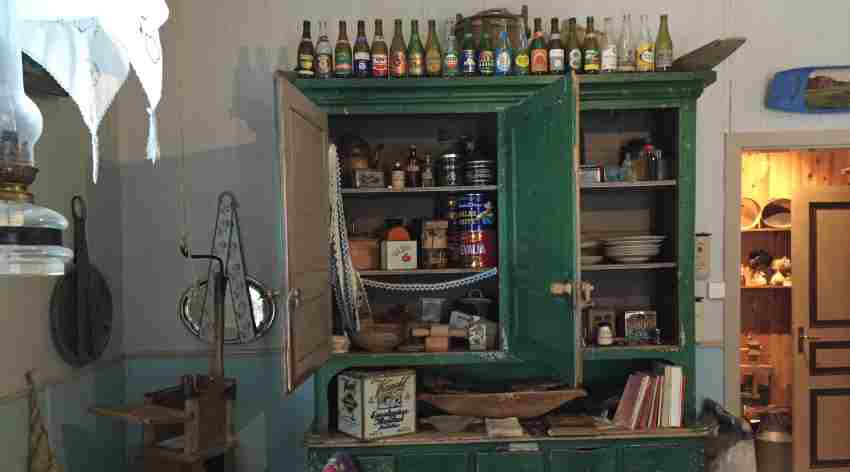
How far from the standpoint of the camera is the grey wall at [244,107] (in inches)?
131

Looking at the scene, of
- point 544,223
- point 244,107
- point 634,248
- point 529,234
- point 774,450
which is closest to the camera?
point 544,223

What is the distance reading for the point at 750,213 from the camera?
5.05 metres

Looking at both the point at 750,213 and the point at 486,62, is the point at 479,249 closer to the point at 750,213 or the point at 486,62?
the point at 486,62

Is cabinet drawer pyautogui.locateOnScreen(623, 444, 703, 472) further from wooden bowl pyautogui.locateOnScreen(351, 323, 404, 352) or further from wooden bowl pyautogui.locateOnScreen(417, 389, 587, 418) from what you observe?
wooden bowl pyautogui.locateOnScreen(351, 323, 404, 352)

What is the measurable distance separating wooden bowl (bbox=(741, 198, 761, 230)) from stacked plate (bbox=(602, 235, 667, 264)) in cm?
239

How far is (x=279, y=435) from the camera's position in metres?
3.36

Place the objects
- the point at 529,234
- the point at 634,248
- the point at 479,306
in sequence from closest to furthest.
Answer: the point at 529,234 < the point at 634,248 < the point at 479,306

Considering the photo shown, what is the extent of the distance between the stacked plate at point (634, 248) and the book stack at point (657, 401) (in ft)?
1.61

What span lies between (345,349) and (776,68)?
8.16 feet

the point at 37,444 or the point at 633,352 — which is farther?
the point at 633,352

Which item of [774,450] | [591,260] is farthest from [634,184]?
[774,450]

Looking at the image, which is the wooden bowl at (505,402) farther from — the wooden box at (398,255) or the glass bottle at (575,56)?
the glass bottle at (575,56)

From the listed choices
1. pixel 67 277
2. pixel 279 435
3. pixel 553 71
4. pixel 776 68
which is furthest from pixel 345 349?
pixel 776 68

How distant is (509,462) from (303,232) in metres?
1.34
